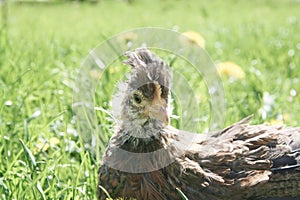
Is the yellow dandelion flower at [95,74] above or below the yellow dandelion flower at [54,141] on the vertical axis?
above

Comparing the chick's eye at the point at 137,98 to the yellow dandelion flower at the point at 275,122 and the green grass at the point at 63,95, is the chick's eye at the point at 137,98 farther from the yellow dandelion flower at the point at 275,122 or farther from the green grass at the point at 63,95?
the yellow dandelion flower at the point at 275,122

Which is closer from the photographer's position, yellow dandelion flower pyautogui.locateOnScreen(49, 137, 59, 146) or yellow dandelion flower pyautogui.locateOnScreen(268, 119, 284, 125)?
yellow dandelion flower pyautogui.locateOnScreen(49, 137, 59, 146)

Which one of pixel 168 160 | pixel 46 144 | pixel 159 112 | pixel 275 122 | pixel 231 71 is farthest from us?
pixel 231 71

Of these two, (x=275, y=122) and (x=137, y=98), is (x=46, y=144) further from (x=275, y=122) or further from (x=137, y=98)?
(x=275, y=122)

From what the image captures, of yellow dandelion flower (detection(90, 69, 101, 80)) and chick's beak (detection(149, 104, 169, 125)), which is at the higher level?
yellow dandelion flower (detection(90, 69, 101, 80))

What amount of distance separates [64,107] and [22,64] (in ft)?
Answer: 3.98

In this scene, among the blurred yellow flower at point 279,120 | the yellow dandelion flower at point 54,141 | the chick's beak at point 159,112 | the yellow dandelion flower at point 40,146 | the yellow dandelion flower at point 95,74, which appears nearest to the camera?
the chick's beak at point 159,112

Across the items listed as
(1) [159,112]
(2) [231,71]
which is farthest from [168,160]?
(2) [231,71]

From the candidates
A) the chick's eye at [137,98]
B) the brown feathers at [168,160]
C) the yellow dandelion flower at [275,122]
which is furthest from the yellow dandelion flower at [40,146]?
the yellow dandelion flower at [275,122]

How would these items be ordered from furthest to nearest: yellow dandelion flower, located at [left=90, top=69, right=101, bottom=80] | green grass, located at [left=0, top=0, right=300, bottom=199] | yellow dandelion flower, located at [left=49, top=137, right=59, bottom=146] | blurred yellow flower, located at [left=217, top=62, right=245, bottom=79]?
blurred yellow flower, located at [left=217, top=62, right=245, bottom=79] → yellow dandelion flower, located at [left=90, top=69, right=101, bottom=80] → yellow dandelion flower, located at [left=49, top=137, right=59, bottom=146] → green grass, located at [left=0, top=0, right=300, bottom=199]

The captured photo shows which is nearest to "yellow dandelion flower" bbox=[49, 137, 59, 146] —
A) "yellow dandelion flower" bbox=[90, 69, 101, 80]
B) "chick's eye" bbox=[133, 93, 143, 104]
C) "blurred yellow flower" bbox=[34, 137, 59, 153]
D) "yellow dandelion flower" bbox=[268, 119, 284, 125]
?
"blurred yellow flower" bbox=[34, 137, 59, 153]

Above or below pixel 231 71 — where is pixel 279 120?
below

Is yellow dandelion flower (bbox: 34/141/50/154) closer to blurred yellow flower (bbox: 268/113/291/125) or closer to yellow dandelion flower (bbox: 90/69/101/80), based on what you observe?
yellow dandelion flower (bbox: 90/69/101/80)

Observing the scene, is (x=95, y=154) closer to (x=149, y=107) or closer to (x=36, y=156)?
(x=36, y=156)
